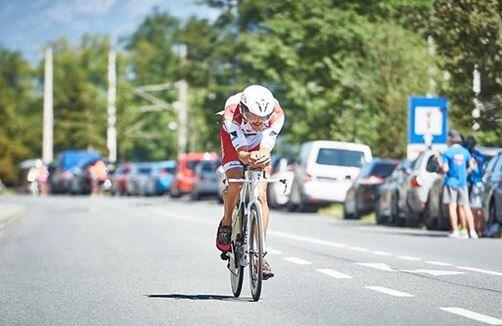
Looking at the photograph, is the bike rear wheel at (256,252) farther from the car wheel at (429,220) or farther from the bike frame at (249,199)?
the car wheel at (429,220)

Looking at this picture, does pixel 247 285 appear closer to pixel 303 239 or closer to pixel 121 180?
pixel 303 239

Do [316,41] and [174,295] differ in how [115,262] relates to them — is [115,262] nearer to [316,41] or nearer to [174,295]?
[174,295]

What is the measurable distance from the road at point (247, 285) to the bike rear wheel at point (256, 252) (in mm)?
181

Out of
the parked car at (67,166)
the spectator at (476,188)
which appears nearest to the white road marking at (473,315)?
the spectator at (476,188)

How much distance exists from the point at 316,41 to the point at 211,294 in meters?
34.6

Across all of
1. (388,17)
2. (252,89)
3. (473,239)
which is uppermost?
(388,17)

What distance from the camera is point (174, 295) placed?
13.6 m

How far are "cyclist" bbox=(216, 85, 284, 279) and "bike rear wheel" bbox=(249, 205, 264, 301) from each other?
0.36ft

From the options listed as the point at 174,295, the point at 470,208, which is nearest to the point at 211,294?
the point at 174,295

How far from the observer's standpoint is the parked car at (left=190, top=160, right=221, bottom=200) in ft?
177

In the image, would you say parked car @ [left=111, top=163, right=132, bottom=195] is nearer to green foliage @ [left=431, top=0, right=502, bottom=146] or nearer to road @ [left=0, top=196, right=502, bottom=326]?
green foliage @ [left=431, top=0, right=502, bottom=146]

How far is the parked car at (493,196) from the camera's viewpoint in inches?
976

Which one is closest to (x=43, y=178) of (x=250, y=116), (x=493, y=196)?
(x=493, y=196)

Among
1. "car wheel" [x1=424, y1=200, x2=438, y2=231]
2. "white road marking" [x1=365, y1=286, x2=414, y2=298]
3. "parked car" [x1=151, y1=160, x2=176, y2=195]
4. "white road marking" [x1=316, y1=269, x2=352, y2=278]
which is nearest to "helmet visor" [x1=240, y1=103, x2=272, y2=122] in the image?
"white road marking" [x1=365, y1=286, x2=414, y2=298]
